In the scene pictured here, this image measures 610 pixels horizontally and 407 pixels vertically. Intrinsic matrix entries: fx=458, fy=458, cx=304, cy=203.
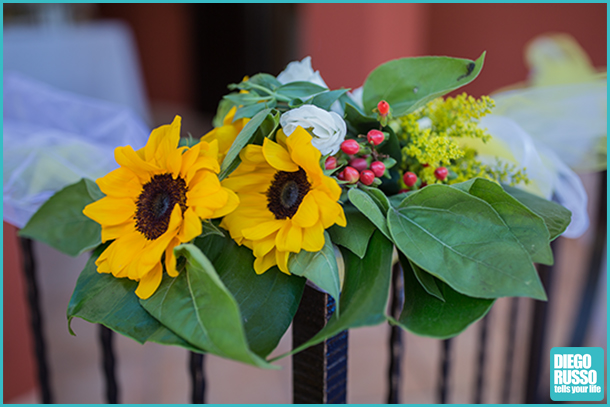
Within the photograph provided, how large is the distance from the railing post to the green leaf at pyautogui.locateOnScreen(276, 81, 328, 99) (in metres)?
0.18

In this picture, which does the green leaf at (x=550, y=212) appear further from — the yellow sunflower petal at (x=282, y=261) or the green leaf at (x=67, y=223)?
the green leaf at (x=67, y=223)

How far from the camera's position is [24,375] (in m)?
1.27

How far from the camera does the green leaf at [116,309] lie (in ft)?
1.09

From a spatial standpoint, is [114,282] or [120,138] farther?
[120,138]

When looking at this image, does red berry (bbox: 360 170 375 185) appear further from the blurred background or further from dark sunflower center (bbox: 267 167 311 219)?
the blurred background

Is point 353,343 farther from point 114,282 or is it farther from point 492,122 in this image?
point 114,282

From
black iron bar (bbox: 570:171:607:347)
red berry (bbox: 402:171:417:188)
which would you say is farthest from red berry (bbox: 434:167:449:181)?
black iron bar (bbox: 570:171:607:347)

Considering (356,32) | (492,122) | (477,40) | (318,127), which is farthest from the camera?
(477,40)

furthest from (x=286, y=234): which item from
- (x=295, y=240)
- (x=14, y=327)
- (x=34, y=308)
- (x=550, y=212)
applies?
(x=14, y=327)

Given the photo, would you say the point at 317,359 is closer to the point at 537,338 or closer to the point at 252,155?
the point at 252,155

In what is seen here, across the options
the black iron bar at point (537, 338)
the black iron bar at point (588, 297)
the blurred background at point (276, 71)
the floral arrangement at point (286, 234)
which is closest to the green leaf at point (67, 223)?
the floral arrangement at point (286, 234)

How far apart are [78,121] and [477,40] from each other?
247 cm

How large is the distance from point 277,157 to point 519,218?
7.6 inches

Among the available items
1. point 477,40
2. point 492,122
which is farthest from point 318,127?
point 477,40
